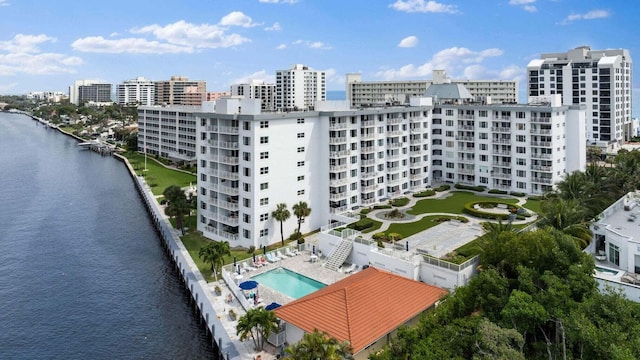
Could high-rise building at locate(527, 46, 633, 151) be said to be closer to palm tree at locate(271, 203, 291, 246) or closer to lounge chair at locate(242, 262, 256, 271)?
palm tree at locate(271, 203, 291, 246)

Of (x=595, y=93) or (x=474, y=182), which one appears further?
(x=595, y=93)

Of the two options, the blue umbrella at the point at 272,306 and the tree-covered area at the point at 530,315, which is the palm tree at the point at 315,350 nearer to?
the tree-covered area at the point at 530,315

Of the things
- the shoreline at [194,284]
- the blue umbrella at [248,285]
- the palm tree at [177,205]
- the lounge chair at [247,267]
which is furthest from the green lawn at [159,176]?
the blue umbrella at [248,285]

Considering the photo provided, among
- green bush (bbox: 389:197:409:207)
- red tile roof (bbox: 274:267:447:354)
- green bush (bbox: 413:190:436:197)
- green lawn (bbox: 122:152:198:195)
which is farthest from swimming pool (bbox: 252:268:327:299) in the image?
green lawn (bbox: 122:152:198:195)

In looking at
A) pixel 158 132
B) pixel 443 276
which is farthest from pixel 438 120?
pixel 158 132

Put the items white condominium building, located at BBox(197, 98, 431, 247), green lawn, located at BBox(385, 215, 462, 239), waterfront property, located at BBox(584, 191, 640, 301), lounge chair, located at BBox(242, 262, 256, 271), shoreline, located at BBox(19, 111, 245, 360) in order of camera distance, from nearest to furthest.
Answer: waterfront property, located at BBox(584, 191, 640, 301)
shoreline, located at BBox(19, 111, 245, 360)
lounge chair, located at BBox(242, 262, 256, 271)
white condominium building, located at BBox(197, 98, 431, 247)
green lawn, located at BBox(385, 215, 462, 239)

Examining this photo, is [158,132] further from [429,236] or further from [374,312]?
[374,312]

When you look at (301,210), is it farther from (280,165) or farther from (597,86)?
(597,86)
